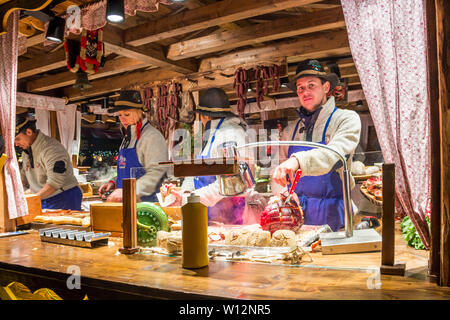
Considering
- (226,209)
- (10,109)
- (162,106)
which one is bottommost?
(226,209)

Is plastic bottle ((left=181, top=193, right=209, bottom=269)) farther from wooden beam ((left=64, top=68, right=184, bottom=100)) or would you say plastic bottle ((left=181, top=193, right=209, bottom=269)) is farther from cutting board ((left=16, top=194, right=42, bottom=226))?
wooden beam ((left=64, top=68, right=184, bottom=100))

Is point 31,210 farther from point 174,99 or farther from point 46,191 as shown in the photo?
point 174,99

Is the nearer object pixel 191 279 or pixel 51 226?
pixel 191 279

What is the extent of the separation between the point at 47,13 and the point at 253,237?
272 cm

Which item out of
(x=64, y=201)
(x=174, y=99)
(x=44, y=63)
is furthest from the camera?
(x=174, y=99)

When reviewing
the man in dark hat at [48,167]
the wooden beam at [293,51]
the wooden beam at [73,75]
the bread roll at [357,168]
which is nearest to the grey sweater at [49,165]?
the man in dark hat at [48,167]

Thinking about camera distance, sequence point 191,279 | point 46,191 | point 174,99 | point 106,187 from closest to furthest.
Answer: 1. point 191,279
2. point 106,187
3. point 46,191
4. point 174,99

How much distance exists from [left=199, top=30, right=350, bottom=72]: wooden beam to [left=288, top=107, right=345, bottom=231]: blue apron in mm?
2811

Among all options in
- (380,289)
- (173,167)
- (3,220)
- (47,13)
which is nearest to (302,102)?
(173,167)

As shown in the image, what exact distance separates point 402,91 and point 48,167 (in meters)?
4.34

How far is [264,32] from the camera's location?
13.2 feet

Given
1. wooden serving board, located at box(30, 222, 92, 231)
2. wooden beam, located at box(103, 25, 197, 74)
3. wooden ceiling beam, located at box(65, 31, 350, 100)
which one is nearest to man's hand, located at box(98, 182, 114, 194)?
wooden serving board, located at box(30, 222, 92, 231)

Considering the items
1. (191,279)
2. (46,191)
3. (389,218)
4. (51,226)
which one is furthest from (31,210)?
(389,218)
